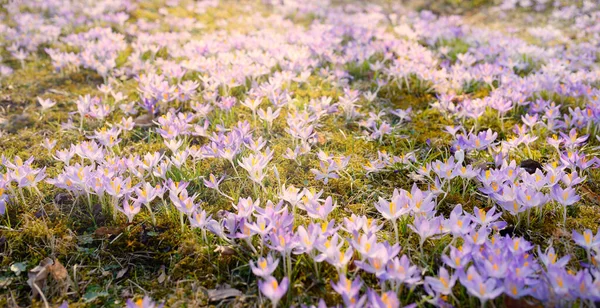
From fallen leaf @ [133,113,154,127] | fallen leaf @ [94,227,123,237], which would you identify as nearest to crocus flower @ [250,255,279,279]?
fallen leaf @ [94,227,123,237]

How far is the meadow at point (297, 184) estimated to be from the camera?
1.94 m

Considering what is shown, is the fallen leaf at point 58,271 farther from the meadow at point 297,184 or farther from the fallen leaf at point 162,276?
the fallen leaf at point 162,276

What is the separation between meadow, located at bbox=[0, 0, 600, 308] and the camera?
6.35ft

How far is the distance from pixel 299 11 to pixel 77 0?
382cm

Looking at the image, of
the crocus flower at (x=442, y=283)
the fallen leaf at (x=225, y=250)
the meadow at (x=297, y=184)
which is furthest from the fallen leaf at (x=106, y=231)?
the crocus flower at (x=442, y=283)

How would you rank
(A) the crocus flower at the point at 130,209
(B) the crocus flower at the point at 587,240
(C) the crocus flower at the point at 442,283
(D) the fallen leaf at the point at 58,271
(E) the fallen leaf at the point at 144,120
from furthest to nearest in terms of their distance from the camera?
(E) the fallen leaf at the point at 144,120, (A) the crocus flower at the point at 130,209, (D) the fallen leaf at the point at 58,271, (B) the crocus flower at the point at 587,240, (C) the crocus flower at the point at 442,283

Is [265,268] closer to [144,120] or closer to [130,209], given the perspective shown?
[130,209]

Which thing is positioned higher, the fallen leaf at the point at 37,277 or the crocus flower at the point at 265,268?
the crocus flower at the point at 265,268

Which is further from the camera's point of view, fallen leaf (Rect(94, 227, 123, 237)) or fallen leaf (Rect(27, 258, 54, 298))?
fallen leaf (Rect(94, 227, 123, 237))

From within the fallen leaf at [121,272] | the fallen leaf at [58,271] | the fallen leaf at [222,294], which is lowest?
the fallen leaf at [121,272]

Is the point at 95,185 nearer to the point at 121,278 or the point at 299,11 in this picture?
the point at 121,278

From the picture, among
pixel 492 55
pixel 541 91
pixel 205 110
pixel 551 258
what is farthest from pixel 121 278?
pixel 492 55

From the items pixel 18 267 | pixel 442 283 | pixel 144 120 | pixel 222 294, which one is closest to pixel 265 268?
pixel 222 294

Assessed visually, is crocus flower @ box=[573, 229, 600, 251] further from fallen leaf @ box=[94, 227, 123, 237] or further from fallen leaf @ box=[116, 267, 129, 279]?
fallen leaf @ box=[94, 227, 123, 237]
